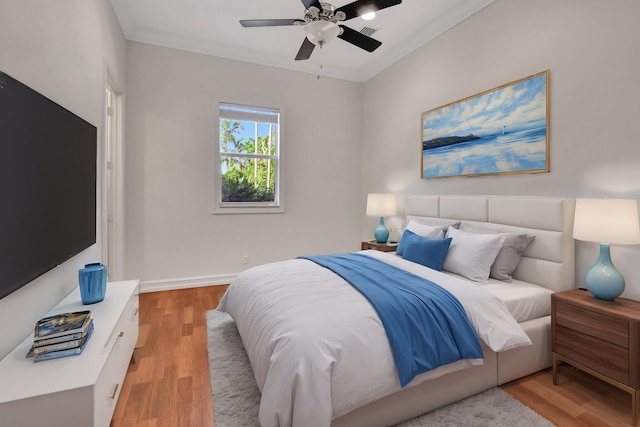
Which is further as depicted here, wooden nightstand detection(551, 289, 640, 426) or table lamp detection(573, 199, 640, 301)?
table lamp detection(573, 199, 640, 301)

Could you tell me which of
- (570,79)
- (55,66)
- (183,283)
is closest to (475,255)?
(570,79)

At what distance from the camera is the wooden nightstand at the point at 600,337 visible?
165cm

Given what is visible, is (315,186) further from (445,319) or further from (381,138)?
(445,319)

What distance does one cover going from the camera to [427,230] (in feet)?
10.1

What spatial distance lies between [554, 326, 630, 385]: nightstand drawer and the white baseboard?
3561mm

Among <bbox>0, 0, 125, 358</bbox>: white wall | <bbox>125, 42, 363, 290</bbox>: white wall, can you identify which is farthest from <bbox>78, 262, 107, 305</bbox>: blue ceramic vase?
<bbox>125, 42, 363, 290</bbox>: white wall

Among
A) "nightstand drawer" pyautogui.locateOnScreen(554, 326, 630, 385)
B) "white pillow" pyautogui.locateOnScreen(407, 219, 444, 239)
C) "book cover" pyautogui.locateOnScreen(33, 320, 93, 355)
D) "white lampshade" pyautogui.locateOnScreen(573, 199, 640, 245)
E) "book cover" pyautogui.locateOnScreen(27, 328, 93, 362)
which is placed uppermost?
"white lampshade" pyautogui.locateOnScreen(573, 199, 640, 245)

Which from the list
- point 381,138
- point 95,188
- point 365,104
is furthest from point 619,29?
point 95,188

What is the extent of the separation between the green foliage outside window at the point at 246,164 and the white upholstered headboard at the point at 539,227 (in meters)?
2.71

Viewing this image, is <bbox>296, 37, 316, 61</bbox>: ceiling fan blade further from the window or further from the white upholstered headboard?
the white upholstered headboard

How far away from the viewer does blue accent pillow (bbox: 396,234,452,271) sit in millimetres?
2643

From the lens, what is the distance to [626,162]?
2.04 metres

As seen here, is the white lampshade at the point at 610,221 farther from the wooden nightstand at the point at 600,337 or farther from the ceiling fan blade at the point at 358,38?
the ceiling fan blade at the point at 358,38

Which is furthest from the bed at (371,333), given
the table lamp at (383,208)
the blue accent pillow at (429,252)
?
the table lamp at (383,208)
